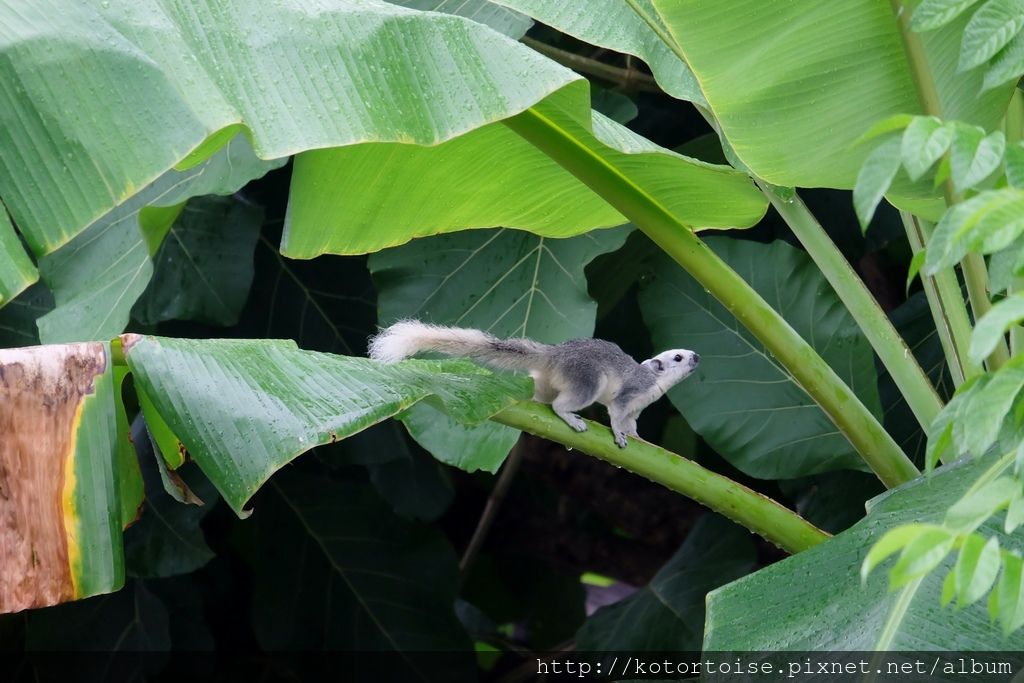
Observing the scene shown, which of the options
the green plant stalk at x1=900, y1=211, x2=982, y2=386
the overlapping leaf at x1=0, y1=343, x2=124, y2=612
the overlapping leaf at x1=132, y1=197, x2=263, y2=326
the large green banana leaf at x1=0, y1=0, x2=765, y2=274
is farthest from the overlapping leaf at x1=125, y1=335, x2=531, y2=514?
the overlapping leaf at x1=132, y1=197, x2=263, y2=326

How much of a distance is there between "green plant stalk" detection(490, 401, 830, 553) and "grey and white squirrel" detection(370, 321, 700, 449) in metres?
0.04

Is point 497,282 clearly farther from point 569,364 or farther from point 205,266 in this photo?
point 205,266

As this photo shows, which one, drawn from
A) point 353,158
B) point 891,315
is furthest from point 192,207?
point 891,315

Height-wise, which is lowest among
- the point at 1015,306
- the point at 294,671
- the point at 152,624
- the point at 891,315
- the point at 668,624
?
the point at 294,671

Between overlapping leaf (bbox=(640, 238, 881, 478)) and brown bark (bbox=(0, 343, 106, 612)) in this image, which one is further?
overlapping leaf (bbox=(640, 238, 881, 478))

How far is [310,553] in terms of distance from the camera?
166 inches

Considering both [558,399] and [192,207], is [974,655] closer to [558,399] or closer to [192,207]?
[558,399]

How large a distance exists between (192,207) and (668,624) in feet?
6.89

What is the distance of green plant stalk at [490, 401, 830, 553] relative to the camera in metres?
2.29

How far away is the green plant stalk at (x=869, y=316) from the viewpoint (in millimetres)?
2592

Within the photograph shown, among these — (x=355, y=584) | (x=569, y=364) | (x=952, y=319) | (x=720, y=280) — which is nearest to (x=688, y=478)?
(x=720, y=280)

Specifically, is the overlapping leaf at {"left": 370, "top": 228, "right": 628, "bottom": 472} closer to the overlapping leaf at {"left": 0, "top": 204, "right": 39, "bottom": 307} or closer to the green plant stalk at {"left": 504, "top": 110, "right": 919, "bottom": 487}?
the green plant stalk at {"left": 504, "top": 110, "right": 919, "bottom": 487}

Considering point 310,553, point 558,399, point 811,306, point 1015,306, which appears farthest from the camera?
point 310,553

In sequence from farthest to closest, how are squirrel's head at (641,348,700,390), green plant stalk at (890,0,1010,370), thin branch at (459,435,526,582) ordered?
thin branch at (459,435,526,582) < squirrel's head at (641,348,700,390) < green plant stalk at (890,0,1010,370)
